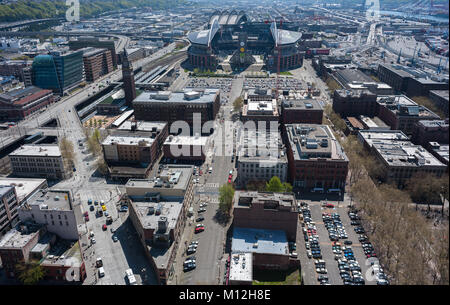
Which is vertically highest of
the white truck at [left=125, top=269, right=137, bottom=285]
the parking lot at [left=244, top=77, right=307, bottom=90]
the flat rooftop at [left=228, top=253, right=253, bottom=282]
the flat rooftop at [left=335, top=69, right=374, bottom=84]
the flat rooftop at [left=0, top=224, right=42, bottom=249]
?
the flat rooftop at [left=335, top=69, right=374, bottom=84]

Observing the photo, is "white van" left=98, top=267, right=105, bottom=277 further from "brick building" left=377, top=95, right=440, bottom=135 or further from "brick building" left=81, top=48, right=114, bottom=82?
"brick building" left=81, top=48, right=114, bottom=82

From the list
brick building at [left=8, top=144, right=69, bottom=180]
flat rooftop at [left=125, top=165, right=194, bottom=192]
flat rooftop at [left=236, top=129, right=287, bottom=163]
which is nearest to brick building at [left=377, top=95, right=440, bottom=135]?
flat rooftop at [left=236, top=129, right=287, bottom=163]

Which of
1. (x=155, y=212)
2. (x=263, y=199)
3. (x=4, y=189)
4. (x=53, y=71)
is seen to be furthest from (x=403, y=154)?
(x=53, y=71)


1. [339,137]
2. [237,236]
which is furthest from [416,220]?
[339,137]

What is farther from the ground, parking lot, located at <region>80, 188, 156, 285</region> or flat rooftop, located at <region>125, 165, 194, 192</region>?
flat rooftop, located at <region>125, 165, 194, 192</region>

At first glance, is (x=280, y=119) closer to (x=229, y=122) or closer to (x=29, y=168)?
(x=229, y=122)

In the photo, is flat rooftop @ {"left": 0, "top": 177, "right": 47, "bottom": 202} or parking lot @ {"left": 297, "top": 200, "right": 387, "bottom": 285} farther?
flat rooftop @ {"left": 0, "top": 177, "right": 47, "bottom": 202}
